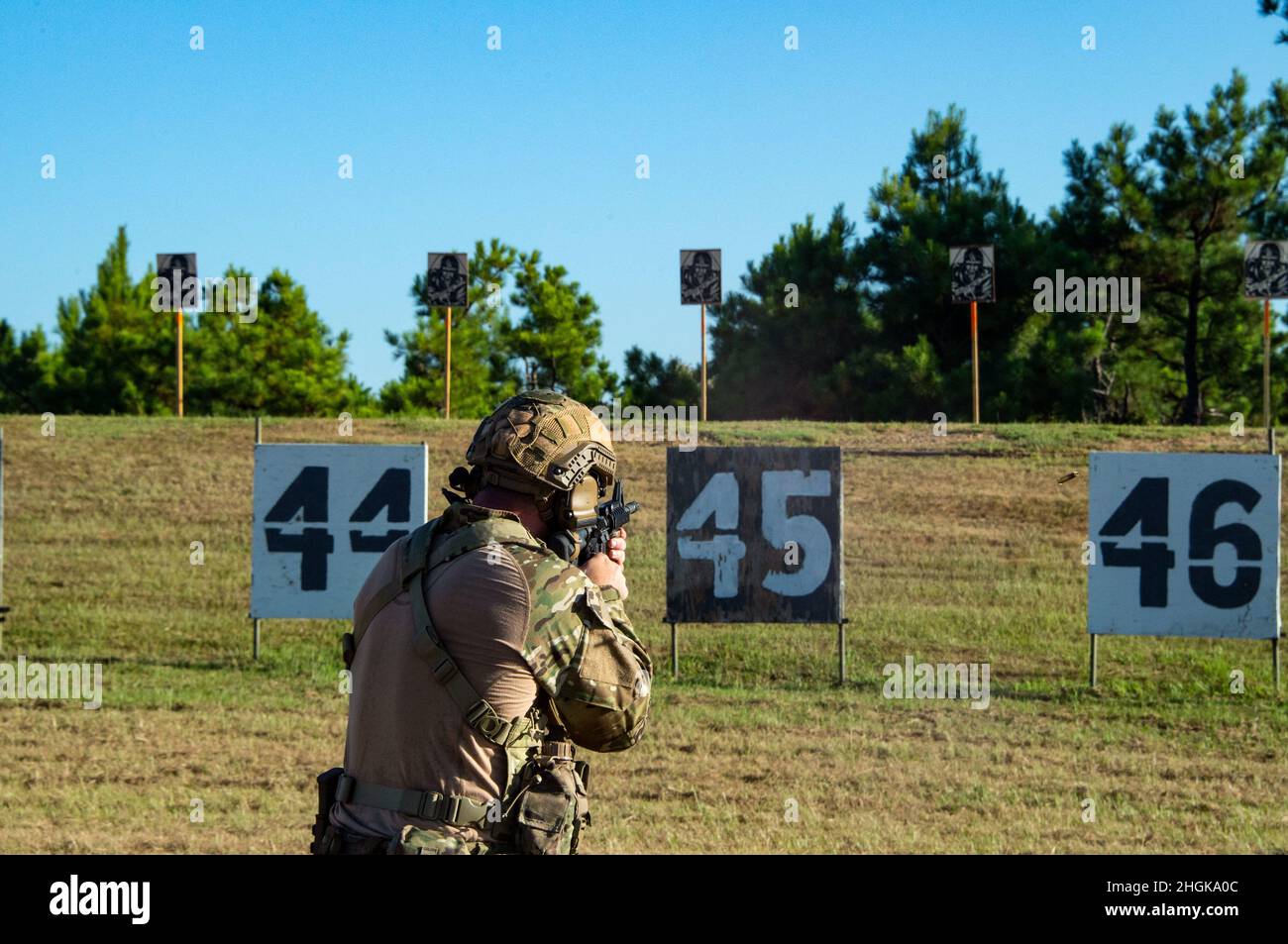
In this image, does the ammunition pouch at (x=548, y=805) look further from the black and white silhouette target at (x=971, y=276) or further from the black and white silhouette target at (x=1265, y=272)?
the black and white silhouette target at (x=971, y=276)

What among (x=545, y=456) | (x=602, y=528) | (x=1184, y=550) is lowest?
(x=1184, y=550)

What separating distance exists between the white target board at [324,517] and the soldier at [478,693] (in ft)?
27.1

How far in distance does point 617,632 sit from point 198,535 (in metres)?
15.0

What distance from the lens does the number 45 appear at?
11086 millimetres

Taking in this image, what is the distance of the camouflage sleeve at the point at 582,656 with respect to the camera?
286cm

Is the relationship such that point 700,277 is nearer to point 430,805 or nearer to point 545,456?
point 545,456

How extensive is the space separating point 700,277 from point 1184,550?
1208 cm

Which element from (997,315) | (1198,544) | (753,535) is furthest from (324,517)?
(997,315)

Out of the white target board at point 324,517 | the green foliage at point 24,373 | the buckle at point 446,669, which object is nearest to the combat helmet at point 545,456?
the buckle at point 446,669

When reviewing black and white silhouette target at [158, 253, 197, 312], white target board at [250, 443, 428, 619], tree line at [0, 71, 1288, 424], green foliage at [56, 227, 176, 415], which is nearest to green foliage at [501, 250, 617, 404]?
tree line at [0, 71, 1288, 424]

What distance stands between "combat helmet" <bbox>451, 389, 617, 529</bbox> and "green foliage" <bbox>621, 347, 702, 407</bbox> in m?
32.9

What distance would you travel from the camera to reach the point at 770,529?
11.1 metres

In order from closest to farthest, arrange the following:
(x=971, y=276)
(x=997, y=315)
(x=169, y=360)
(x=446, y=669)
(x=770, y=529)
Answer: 1. (x=446, y=669)
2. (x=770, y=529)
3. (x=971, y=276)
4. (x=997, y=315)
5. (x=169, y=360)
